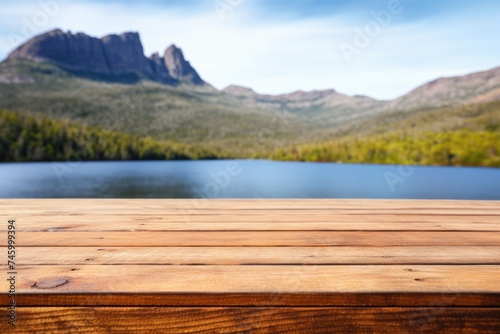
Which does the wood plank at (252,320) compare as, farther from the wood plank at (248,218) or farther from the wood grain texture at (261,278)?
the wood plank at (248,218)

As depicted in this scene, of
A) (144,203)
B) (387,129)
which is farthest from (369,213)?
(387,129)

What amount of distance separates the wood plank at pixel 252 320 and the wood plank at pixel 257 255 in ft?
0.83

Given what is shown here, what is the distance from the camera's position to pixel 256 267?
1153mm

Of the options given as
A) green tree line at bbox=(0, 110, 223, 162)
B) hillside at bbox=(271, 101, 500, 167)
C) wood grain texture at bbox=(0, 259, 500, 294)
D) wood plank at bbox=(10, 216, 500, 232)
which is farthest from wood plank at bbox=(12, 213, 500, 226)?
hillside at bbox=(271, 101, 500, 167)

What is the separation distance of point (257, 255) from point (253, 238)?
28 cm

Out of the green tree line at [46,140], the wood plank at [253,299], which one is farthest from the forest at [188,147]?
the wood plank at [253,299]

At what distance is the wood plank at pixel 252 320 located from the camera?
3.12 feet

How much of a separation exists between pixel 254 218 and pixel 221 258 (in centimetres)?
89

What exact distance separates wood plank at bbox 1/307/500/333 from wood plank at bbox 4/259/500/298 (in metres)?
0.05

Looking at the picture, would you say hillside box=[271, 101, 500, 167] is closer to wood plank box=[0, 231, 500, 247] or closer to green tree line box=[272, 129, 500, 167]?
green tree line box=[272, 129, 500, 167]

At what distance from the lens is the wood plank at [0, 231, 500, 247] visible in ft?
4.88

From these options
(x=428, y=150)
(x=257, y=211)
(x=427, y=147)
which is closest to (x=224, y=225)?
(x=257, y=211)

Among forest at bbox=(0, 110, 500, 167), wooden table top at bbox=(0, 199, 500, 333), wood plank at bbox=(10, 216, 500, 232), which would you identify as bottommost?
forest at bbox=(0, 110, 500, 167)

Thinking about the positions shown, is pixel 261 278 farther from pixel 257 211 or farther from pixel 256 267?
pixel 257 211
